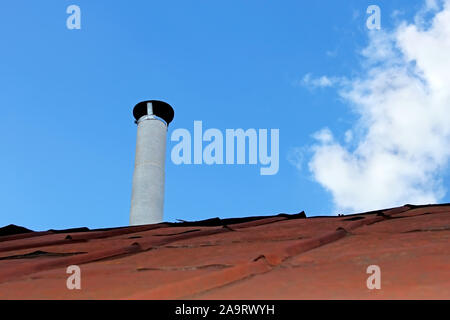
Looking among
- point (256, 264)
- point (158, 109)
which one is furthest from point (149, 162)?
point (256, 264)

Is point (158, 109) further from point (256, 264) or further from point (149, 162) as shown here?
point (256, 264)

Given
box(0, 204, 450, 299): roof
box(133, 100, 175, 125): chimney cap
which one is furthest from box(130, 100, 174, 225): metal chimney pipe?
box(0, 204, 450, 299): roof

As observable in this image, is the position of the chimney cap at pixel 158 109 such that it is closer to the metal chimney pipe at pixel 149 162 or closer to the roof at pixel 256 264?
the metal chimney pipe at pixel 149 162

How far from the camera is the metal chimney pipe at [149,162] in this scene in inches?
566

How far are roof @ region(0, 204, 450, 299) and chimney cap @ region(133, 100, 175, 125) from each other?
11.0 metres

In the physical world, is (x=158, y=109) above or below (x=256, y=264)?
above

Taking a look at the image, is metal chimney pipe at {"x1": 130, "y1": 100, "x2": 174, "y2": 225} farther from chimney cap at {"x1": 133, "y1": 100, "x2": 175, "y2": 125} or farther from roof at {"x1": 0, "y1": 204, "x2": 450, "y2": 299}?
roof at {"x1": 0, "y1": 204, "x2": 450, "y2": 299}

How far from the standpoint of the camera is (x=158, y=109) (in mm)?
16094

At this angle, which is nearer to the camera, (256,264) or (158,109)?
(256,264)

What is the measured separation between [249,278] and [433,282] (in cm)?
80

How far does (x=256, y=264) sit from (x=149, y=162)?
12412 mm

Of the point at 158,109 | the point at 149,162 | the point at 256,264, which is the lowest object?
the point at 256,264

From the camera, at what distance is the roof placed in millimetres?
2215
